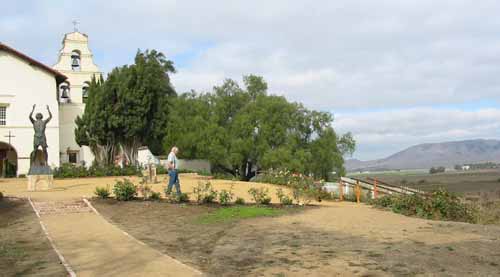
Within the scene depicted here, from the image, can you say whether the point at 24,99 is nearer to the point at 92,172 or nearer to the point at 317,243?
the point at 92,172

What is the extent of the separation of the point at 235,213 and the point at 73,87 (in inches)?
1266

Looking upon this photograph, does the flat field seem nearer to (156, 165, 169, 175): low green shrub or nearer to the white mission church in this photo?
(156, 165, 169, 175): low green shrub

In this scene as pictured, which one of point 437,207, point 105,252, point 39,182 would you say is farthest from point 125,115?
point 105,252

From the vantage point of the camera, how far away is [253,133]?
35.8m

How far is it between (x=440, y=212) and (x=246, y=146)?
2017 centimetres

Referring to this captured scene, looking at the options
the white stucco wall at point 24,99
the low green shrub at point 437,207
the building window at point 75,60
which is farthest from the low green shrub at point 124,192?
the building window at point 75,60

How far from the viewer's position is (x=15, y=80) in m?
36.9

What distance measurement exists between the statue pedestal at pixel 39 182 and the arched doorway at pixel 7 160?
1588cm

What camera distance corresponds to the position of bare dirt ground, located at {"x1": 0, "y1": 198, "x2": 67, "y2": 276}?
7.89m

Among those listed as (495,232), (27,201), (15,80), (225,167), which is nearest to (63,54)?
(15,80)

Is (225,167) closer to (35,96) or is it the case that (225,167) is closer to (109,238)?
(35,96)

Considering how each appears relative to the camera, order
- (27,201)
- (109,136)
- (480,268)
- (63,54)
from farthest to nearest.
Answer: (63,54), (109,136), (27,201), (480,268)

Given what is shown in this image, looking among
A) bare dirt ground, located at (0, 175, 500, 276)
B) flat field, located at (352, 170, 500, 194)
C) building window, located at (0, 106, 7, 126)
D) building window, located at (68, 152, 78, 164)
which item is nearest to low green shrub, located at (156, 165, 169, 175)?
building window, located at (68, 152, 78, 164)

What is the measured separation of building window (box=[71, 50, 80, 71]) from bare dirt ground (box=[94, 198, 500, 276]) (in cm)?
3012
